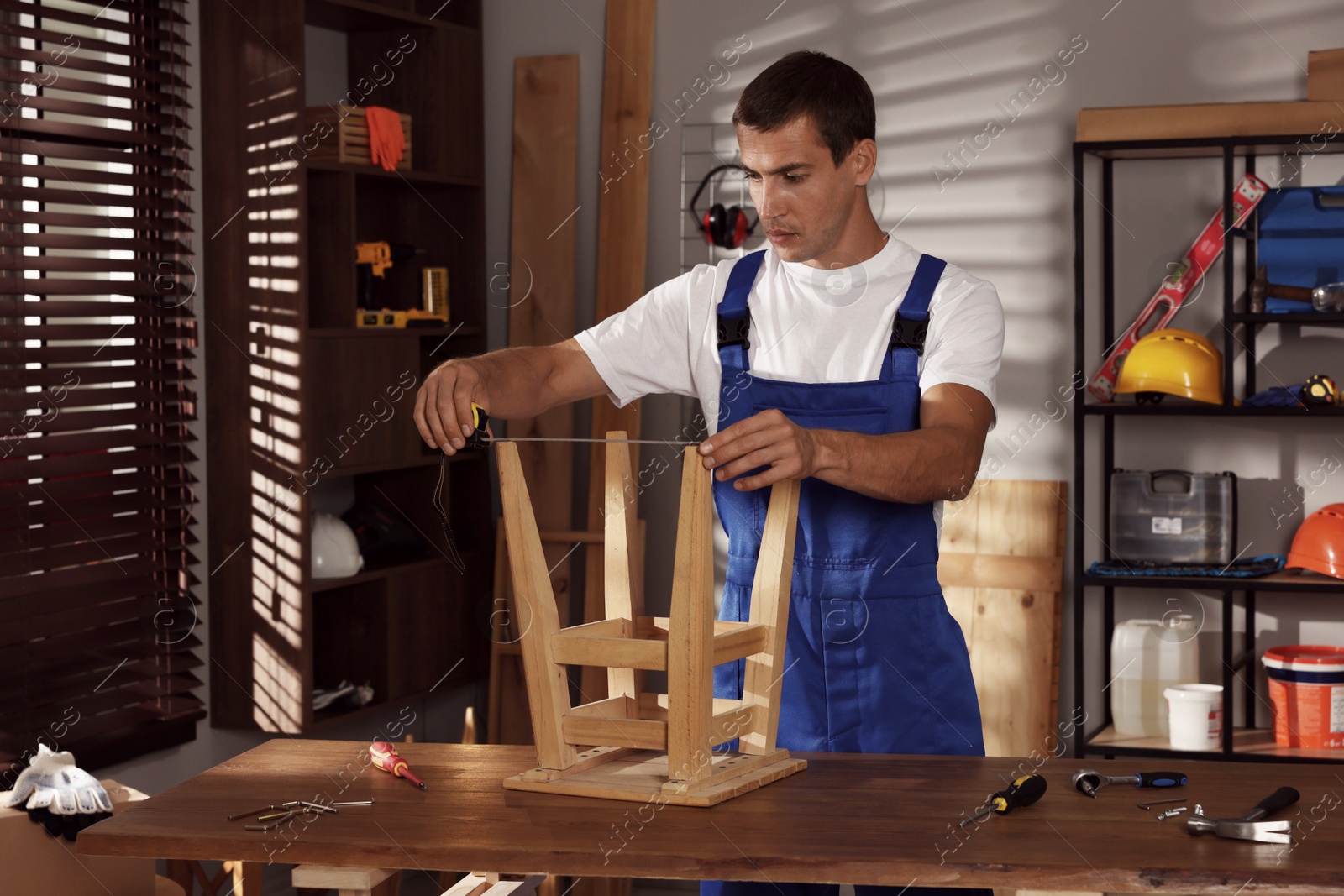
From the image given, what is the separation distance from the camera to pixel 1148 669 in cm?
375

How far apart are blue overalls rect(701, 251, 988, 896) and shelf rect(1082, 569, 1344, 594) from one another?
1.61m

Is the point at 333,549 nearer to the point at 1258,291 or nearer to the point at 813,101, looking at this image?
the point at 813,101

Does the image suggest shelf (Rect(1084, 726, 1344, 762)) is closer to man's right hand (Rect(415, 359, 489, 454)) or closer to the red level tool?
the red level tool

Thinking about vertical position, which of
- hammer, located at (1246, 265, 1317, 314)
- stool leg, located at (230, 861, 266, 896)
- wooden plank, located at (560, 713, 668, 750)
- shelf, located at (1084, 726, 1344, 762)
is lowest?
stool leg, located at (230, 861, 266, 896)

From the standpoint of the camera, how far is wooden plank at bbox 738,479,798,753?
185cm

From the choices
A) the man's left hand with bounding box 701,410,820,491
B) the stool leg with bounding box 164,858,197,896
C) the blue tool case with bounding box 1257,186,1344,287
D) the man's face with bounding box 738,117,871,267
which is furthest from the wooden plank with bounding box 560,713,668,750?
the blue tool case with bounding box 1257,186,1344,287

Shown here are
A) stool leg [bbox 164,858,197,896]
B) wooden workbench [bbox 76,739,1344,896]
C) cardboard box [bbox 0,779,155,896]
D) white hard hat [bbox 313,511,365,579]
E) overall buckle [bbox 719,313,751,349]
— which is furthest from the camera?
white hard hat [bbox 313,511,365,579]

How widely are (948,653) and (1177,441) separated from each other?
79.0 inches

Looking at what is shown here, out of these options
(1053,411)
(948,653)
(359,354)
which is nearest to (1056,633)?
(1053,411)

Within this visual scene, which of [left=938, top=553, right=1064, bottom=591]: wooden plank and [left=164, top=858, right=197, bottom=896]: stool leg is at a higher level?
[left=938, top=553, right=1064, bottom=591]: wooden plank

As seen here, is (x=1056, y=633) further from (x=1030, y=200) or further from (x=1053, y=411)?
(x=1030, y=200)

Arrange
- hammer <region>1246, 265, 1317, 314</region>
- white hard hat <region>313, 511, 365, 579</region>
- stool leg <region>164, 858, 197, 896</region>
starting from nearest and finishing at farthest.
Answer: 1. stool leg <region>164, 858, 197, 896</region>
2. hammer <region>1246, 265, 1317, 314</region>
3. white hard hat <region>313, 511, 365, 579</region>

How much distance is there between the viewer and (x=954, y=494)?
2062mm

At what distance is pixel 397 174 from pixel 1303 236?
2.41 metres
